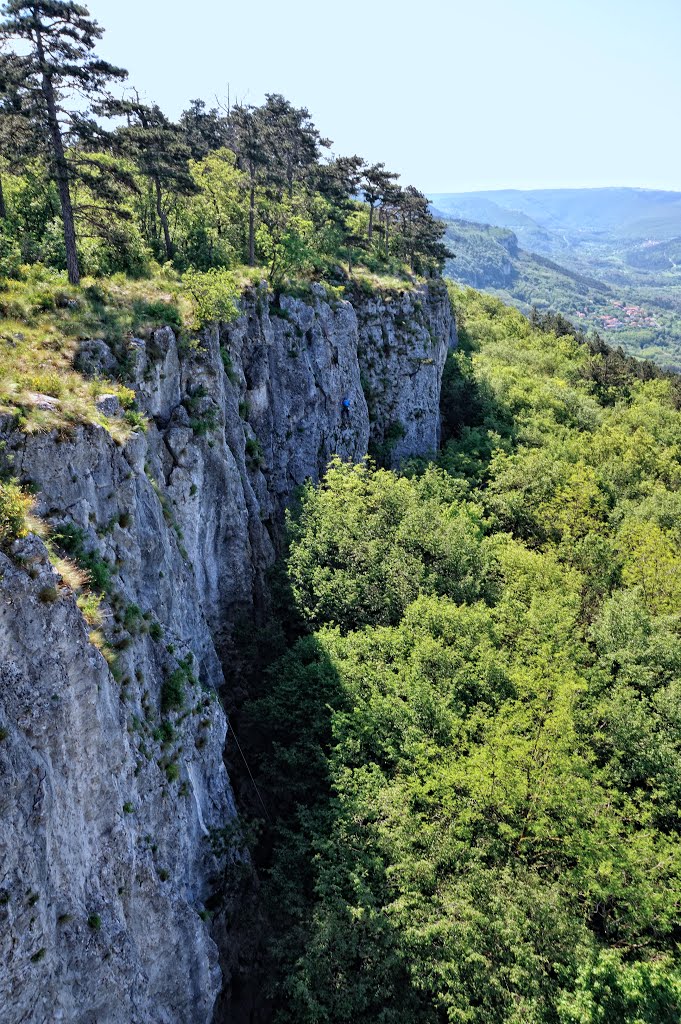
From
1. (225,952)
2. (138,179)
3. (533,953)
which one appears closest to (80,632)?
(225,952)

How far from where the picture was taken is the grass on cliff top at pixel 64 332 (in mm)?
14828

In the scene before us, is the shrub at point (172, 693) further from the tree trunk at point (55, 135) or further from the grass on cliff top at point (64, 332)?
the tree trunk at point (55, 135)

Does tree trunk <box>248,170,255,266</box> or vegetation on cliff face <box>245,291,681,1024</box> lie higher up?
tree trunk <box>248,170,255,266</box>

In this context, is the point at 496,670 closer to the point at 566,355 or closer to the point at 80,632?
the point at 80,632

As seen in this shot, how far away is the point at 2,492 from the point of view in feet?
37.3

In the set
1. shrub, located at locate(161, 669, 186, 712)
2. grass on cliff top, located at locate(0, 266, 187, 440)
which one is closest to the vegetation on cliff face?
shrub, located at locate(161, 669, 186, 712)

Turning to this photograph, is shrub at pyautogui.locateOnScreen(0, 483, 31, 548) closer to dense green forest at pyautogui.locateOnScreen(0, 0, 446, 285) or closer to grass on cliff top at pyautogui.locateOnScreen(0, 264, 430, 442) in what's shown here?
grass on cliff top at pyautogui.locateOnScreen(0, 264, 430, 442)

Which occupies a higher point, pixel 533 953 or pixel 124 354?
pixel 124 354

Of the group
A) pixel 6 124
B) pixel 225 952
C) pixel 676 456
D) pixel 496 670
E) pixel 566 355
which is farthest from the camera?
pixel 566 355

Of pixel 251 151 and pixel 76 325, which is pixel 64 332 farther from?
pixel 251 151

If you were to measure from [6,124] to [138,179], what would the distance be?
16.7 m

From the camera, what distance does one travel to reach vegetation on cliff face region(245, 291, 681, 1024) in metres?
15.7

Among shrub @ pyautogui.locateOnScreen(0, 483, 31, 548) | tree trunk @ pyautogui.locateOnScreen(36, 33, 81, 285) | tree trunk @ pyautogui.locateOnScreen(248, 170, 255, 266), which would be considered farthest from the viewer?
tree trunk @ pyautogui.locateOnScreen(248, 170, 255, 266)

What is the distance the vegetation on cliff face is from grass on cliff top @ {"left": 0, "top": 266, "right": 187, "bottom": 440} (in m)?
13.2
